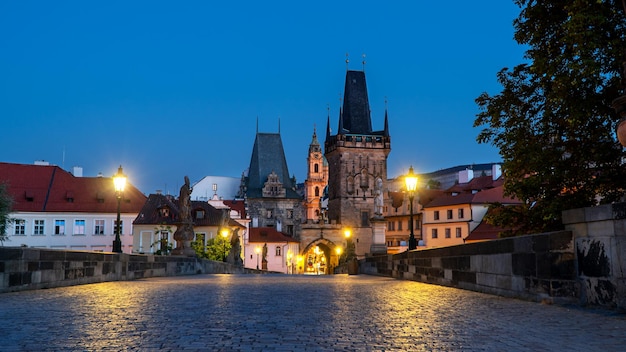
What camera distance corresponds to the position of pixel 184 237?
2731cm

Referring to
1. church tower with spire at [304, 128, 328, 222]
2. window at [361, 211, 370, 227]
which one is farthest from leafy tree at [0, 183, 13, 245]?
church tower with spire at [304, 128, 328, 222]

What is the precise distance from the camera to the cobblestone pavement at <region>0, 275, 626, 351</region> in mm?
5887

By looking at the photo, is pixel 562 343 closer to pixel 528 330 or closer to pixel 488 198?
pixel 528 330

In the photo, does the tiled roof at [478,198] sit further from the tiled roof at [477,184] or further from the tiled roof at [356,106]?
the tiled roof at [356,106]

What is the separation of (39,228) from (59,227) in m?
1.83

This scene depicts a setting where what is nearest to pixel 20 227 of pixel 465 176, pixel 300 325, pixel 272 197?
pixel 272 197

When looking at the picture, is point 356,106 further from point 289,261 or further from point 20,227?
point 20,227

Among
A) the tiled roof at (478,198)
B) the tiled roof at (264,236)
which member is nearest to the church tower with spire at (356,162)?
the tiled roof at (264,236)

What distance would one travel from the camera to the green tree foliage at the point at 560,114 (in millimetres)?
14062

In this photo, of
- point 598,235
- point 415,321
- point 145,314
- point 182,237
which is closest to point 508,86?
point 598,235

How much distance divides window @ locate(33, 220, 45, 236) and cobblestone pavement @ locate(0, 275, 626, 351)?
55243 millimetres

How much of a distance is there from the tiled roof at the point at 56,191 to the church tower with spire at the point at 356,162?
36.9 metres

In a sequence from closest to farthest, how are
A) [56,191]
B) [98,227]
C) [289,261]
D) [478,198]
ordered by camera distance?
1. [98,227]
2. [56,191]
3. [478,198]
4. [289,261]

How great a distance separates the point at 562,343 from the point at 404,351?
155 cm
